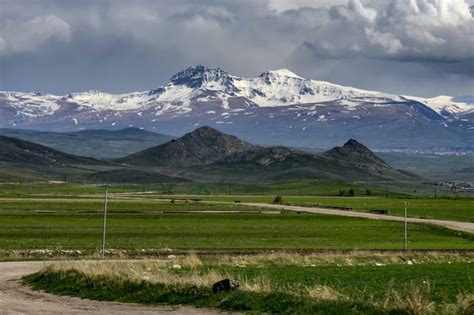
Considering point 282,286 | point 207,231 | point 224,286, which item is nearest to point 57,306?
point 224,286

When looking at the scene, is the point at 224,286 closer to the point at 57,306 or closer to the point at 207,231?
the point at 57,306

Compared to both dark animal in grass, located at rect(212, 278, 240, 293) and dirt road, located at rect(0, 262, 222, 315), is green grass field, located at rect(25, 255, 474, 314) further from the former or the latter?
dirt road, located at rect(0, 262, 222, 315)

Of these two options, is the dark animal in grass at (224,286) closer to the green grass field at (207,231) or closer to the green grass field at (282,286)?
the green grass field at (282,286)

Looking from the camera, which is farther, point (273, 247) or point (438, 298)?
point (273, 247)

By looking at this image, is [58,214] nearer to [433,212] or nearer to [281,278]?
[433,212]

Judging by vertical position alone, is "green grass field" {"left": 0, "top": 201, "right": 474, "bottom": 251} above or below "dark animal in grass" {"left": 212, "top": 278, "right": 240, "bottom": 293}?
below

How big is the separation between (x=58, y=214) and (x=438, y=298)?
8440 centimetres

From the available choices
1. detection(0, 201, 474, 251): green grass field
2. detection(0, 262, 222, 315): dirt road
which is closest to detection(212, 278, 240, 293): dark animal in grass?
detection(0, 262, 222, 315): dirt road

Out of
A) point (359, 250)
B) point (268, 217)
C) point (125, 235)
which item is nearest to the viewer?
point (359, 250)

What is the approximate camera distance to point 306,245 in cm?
7012

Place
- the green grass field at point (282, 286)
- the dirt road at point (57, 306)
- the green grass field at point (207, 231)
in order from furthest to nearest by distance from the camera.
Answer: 1. the green grass field at point (207, 231)
2. the dirt road at point (57, 306)
3. the green grass field at point (282, 286)

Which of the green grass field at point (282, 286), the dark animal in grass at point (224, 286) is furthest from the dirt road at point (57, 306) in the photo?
the dark animal in grass at point (224, 286)

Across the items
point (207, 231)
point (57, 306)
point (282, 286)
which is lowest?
point (57, 306)

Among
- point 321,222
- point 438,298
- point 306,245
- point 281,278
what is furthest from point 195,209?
point 438,298
